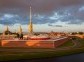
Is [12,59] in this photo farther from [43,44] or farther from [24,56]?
[43,44]

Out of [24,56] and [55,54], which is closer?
[24,56]

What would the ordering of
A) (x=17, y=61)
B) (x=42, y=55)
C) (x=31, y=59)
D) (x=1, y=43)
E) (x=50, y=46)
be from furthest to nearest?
1. (x=1, y=43)
2. (x=50, y=46)
3. (x=42, y=55)
4. (x=31, y=59)
5. (x=17, y=61)

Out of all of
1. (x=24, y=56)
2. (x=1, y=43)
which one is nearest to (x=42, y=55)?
(x=24, y=56)

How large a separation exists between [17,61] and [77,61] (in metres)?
9.34

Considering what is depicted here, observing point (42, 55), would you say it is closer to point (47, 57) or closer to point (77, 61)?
point (47, 57)

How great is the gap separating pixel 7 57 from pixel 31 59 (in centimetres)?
400

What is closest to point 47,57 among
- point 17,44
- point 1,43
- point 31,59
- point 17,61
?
point 31,59

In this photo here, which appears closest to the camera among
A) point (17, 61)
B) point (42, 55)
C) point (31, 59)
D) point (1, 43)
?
point (17, 61)

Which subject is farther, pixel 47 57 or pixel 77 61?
pixel 47 57

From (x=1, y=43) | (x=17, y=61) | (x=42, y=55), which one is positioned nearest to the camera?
(x=17, y=61)

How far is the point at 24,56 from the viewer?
137 feet

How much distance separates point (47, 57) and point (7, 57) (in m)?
7.52

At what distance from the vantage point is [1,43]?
198 ft

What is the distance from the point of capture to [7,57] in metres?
39.8
